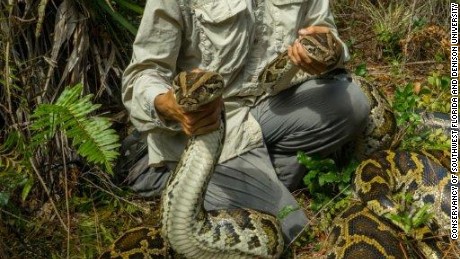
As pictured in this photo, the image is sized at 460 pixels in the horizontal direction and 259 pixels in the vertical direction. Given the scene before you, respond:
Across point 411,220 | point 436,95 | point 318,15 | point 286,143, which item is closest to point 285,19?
point 318,15

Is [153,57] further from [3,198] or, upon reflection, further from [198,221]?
[3,198]

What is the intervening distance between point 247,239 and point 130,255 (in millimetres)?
756

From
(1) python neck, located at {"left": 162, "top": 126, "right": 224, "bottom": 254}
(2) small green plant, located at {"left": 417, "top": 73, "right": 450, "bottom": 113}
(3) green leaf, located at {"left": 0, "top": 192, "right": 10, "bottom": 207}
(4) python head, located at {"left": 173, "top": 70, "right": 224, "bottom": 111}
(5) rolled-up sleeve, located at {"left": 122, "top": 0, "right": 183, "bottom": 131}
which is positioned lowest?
(2) small green plant, located at {"left": 417, "top": 73, "right": 450, "bottom": 113}

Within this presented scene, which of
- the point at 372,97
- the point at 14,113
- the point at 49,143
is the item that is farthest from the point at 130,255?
the point at 372,97

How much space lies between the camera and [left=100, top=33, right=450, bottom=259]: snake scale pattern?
348 centimetres

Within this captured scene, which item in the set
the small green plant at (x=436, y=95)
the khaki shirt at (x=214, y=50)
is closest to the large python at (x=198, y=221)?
the khaki shirt at (x=214, y=50)

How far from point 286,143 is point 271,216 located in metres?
0.73

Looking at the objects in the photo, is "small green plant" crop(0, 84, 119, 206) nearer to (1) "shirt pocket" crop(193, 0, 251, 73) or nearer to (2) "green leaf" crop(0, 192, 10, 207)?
(2) "green leaf" crop(0, 192, 10, 207)

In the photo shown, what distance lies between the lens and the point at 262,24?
4469 millimetres

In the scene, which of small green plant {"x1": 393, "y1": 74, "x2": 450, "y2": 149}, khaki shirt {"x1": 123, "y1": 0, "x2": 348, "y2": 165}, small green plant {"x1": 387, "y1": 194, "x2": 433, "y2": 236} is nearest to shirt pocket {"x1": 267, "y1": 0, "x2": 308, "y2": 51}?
khaki shirt {"x1": 123, "y1": 0, "x2": 348, "y2": 165}

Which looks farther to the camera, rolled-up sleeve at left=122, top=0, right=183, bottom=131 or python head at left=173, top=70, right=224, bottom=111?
rolled-up sleeve at left=122, top=0, right=183, bottom=131

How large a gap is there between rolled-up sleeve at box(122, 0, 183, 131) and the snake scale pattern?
2.03 feet

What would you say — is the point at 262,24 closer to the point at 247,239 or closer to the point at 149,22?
the point at 149,22

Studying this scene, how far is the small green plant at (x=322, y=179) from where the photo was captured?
14.8ft
